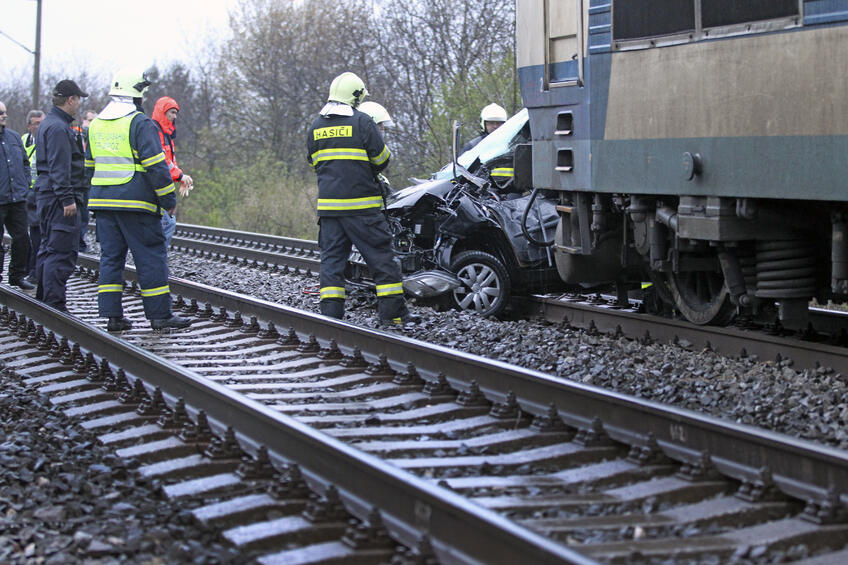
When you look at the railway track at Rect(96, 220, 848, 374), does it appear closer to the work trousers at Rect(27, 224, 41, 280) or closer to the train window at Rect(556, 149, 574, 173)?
the train window at Rect(556, 149, 574, 173)

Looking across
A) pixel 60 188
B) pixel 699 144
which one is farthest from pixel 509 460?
pixel 60 188

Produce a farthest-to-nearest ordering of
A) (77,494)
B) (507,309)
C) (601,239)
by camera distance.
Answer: (507,309)
(601,239)
(77,494)

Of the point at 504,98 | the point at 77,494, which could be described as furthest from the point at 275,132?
the point at 77,494

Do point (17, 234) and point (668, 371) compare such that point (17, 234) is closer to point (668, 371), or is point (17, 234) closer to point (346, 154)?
point (346, 154)

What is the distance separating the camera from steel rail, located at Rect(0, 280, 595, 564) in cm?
337

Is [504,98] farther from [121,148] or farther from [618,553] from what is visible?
[618,553]

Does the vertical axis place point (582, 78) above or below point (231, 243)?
above

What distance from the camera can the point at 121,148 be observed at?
8.38 metres

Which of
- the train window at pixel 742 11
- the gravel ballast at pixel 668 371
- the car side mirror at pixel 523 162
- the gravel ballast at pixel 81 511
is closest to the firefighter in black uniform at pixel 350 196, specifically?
the gravel ballast at pixel 668 371

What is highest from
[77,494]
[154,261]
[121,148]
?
[121,148]

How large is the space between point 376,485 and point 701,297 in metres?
5.02

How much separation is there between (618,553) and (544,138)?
558 centimetres

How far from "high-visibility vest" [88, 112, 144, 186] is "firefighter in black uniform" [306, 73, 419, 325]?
1502 millimetres

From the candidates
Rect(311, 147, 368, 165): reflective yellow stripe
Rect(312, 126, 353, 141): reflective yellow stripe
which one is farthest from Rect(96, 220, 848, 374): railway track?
Rect(312, 126, 353, 141): reflective yellow stripe
